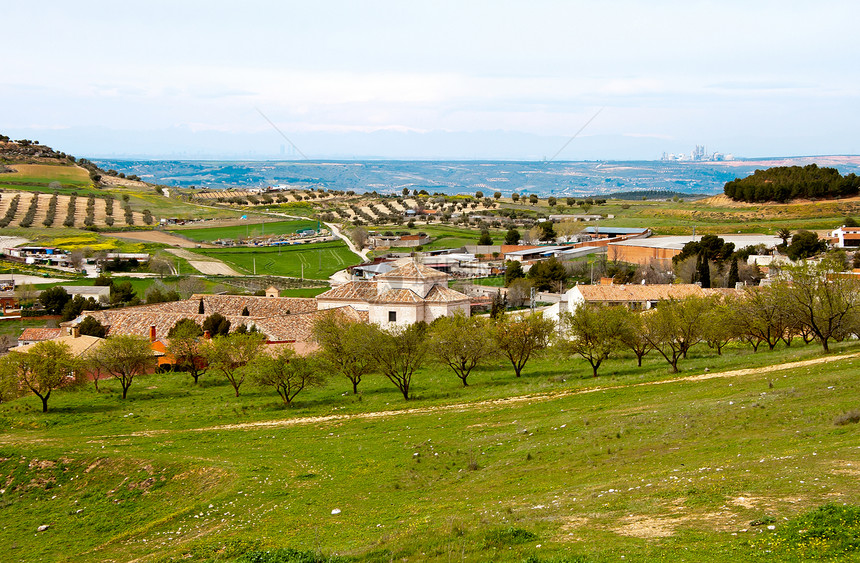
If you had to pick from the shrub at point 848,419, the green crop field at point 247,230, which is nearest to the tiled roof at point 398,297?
the shrub at point 848,419

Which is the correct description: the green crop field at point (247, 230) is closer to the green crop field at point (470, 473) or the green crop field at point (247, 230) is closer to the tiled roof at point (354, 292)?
the tiled roof at point (354, 292)

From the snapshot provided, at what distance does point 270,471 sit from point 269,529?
16.3ft

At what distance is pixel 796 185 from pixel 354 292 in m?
92.7

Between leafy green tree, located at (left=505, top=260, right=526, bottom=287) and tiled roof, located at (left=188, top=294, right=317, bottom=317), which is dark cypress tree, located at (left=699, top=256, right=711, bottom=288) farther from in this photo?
tiled roof, located at (left=188, top=294, right=317, bottom=317)

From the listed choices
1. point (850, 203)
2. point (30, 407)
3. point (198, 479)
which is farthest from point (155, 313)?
point (850, 203)

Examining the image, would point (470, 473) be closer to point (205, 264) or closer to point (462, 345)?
point (462, 345)

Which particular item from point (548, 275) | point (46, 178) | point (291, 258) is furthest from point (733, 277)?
point (46, 178)

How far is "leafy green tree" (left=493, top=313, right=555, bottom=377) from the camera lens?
120 feet

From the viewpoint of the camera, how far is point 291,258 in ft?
336

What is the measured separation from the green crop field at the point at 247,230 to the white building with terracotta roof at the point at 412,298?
71452mm

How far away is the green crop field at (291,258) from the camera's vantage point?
307 feet

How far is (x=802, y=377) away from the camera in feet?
77.2

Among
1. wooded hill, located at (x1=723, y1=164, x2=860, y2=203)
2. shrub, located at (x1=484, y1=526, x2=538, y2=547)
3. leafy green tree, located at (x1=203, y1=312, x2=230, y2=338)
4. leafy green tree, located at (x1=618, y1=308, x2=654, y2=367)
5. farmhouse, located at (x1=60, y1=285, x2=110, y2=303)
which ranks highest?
wooded hill, located at (x1=723, y1=164, x2=860, y2=203)

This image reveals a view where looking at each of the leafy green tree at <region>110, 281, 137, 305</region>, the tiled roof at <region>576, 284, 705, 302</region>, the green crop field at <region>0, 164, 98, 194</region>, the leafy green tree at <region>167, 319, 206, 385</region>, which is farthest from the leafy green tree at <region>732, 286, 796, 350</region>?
the green crop field at <region>0, 164, 98, 194</region>
